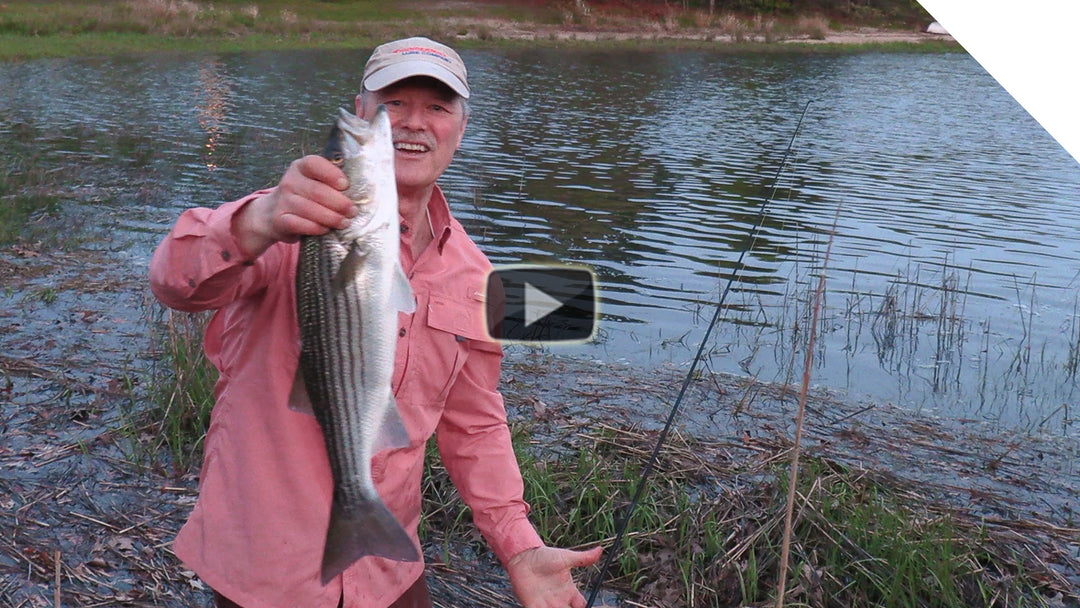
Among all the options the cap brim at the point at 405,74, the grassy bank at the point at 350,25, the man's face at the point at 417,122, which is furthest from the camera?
the grassy bank at the point at 350,25

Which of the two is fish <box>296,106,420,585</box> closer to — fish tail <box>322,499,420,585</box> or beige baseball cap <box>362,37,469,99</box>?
fish tail <box>322,499,420,585</box>

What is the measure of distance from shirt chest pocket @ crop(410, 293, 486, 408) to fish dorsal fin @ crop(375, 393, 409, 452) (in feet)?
1.27

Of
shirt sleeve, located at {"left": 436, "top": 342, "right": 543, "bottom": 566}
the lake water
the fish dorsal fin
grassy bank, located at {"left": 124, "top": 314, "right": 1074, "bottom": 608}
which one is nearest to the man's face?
shirt sleeve, located at {"left": 436, "top": 342, "right": 543, "bottom": 566}

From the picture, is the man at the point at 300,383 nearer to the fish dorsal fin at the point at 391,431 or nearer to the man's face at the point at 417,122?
the man's face at the point at 417,122

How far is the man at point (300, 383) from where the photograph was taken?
7.77ft

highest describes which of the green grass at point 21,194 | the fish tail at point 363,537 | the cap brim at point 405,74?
the cap brim at point 405,74

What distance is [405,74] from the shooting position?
2670 mm

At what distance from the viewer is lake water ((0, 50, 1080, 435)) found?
28.5 feet

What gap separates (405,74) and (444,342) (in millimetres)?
733

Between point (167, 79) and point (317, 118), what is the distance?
25.1 ft

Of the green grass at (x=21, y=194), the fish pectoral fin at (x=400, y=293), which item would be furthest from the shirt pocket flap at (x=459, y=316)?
the green grass at (x=21, y=194)

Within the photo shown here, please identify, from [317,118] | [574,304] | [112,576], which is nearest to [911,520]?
[112,576]

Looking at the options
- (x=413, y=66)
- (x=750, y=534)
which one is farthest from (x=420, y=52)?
(x=750, y=534)

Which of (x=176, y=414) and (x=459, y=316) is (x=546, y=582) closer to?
(x=459, y=316)
